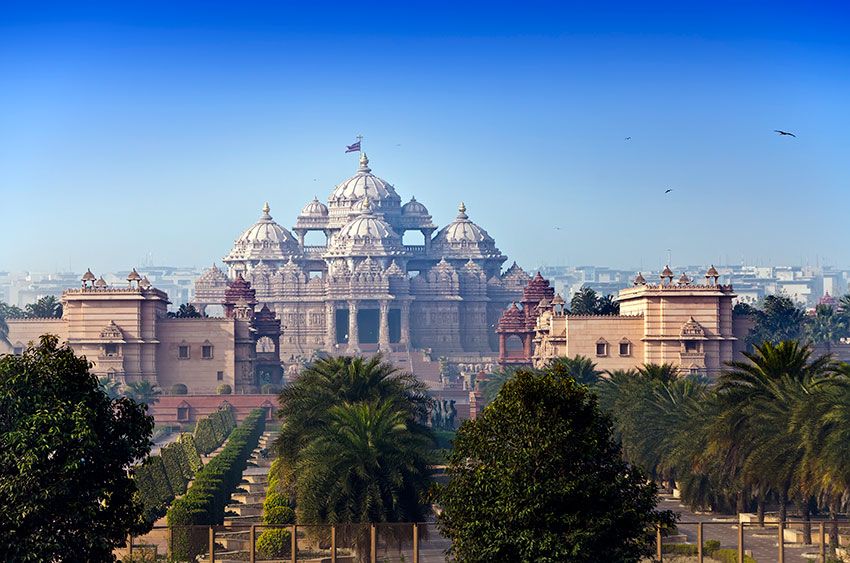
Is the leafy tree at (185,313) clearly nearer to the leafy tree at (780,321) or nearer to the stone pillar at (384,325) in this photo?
the leafy tree at (780,321)

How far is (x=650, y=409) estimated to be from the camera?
68.8 metres

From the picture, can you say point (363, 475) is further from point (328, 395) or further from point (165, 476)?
point (165, 476)

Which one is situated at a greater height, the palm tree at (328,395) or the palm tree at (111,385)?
the palm tree at (328,395)

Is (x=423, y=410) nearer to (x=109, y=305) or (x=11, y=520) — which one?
(x=11, y=520)

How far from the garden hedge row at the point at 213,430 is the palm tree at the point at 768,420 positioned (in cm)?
3759

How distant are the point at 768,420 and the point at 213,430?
49.5 metres

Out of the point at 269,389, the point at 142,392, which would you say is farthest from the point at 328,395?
the point at 269,389

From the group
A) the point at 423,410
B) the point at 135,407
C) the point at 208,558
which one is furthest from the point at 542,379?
the point at 423,410

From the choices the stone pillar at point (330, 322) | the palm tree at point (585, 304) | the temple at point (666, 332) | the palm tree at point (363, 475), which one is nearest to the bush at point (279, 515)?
the palm tree at point (363, 475)

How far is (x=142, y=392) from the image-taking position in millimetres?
117750

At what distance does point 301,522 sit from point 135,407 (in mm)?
15287

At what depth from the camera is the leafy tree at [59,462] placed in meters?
32.1

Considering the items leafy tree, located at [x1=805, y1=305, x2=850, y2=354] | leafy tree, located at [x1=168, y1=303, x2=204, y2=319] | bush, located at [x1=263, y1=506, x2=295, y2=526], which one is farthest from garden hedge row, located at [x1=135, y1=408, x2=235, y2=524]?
leafy tree, located at [x1=805, y1=305, x2=850, y2=354]

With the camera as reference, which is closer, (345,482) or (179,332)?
(345,482)
